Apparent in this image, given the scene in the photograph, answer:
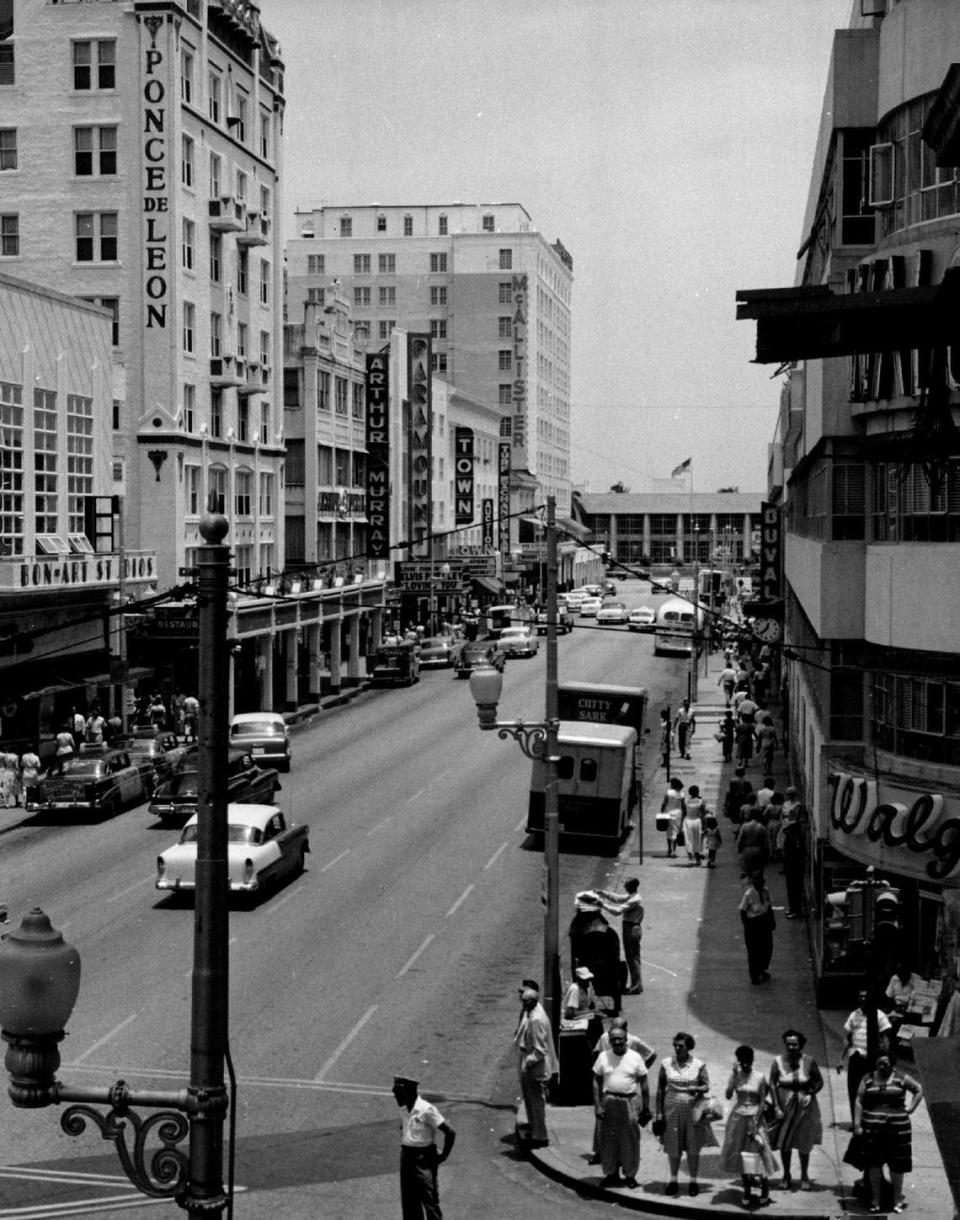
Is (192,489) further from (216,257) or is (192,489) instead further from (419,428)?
(419,428)

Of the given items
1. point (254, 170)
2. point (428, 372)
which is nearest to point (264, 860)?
point (254, 170)

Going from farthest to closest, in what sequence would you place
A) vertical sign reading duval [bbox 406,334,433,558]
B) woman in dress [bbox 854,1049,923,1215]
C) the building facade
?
vertical sign reading duval [bbox 406,334,433,558] → the building facade → woman in dress [bbox 854,1049,923,1215]

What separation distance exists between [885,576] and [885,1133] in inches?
360

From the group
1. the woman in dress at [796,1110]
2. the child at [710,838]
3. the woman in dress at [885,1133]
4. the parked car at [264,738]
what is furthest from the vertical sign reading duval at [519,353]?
the woman in dress at [885,1133]

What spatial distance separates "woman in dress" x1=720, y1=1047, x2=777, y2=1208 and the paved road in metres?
1.52

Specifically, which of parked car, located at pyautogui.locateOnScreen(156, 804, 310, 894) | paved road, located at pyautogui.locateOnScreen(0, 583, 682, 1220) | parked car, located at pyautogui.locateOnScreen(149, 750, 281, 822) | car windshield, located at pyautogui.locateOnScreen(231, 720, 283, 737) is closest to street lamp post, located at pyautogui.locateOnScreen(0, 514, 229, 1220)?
paved road, located at pyautogui.locateOnScreen(0, 583, 682, 1220)

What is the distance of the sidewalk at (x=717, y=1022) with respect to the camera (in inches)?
651

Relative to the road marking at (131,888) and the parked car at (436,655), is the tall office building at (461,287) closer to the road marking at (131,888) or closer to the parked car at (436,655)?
the parked car at (436,655)

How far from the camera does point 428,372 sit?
9475 cm

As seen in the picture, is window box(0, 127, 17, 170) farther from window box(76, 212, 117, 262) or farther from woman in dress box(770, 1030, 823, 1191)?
woman in dress box(770, 1030, 823, 1191)

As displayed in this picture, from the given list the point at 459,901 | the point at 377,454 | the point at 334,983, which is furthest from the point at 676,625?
the point at 334,983

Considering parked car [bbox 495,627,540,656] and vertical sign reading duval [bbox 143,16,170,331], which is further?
parked car [bbox 495,627,540,656]

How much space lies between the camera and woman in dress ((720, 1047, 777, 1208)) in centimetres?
1656

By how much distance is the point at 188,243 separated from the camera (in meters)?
59.8
